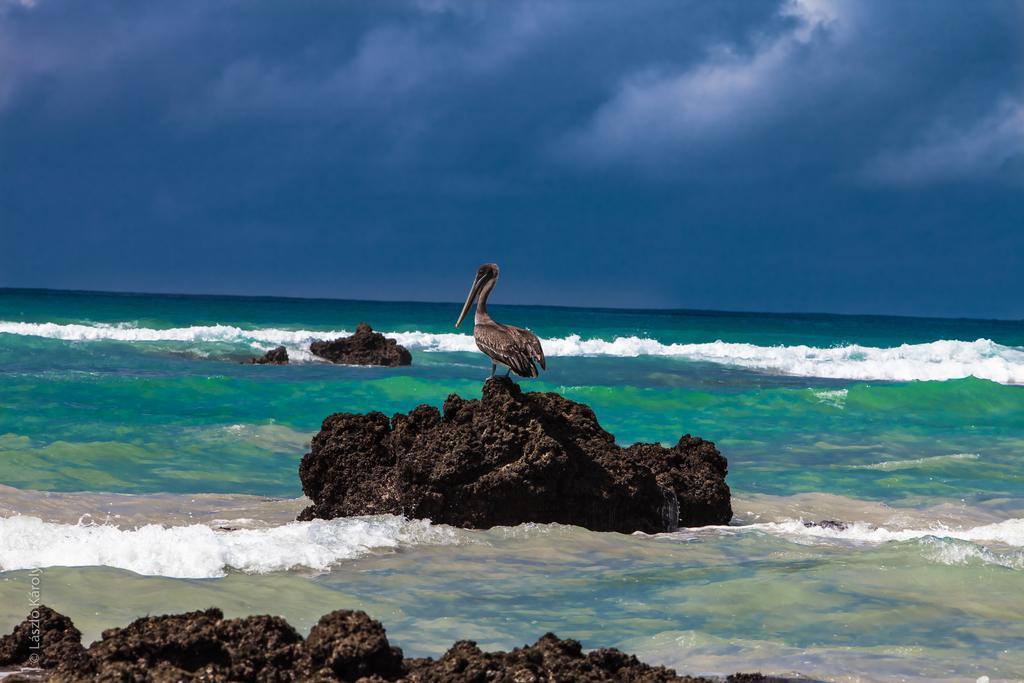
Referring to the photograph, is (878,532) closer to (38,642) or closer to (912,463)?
(912,463)

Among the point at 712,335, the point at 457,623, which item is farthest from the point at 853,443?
the point at 712,335

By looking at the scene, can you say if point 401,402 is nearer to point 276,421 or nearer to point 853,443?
point 276,421

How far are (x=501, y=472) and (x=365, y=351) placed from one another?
22.6m

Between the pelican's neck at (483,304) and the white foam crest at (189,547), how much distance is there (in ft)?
6.21

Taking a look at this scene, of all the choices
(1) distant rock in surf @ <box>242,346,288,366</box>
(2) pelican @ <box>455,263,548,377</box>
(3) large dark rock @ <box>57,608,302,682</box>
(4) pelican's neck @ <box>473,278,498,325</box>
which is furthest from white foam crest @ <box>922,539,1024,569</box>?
(1) distant rock in surf @ <box>242,346,288,366</box>

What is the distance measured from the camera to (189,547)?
7.12 meters

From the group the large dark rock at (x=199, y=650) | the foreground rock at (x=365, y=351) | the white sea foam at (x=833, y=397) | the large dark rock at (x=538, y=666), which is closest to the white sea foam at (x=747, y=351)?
the foreground rock at (x=365, y=351)

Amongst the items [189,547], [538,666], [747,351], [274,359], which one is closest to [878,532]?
[189,547]

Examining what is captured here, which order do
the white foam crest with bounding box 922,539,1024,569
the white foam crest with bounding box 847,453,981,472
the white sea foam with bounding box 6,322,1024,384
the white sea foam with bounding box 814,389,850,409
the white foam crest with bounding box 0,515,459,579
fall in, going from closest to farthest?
the white foam crest with bounding box 0,515,459,579, the white foam crest with bounding box 922,539,1024,569, the white foam crest with bounding box 847,453,981,472, the white sea foam with bounding box 814,389,850,409, the white sea foam with bounding box 6,322,1024,384

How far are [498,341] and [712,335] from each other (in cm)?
5764

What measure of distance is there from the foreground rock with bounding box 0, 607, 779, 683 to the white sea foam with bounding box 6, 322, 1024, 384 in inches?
1130

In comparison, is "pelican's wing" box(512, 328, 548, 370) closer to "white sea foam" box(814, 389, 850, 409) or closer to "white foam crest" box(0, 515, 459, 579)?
"white foam crest" box(0, 515, 459, 579)

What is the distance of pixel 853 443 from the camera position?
16938mm

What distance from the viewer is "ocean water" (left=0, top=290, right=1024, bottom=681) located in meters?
6.03
